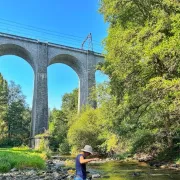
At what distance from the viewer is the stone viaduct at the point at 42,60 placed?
35.6 metres

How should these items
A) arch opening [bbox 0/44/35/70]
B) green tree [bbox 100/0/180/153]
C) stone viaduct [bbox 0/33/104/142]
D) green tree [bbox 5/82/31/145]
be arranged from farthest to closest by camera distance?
1. green tree [bbox 5/82/31/145]
2. arch opening [bbox 0/44/35/70]
3. stone viaduct [bbox 0/33/104/142]
4. green tree [bbox 100/0/180/153]

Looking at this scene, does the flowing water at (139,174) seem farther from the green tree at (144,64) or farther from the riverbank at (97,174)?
the green tree at (144,64)

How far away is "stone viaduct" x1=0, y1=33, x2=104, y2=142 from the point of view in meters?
35.6

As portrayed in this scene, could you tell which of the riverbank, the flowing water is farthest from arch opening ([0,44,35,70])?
the flowing water

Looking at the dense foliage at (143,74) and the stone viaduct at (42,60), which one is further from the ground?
the stone viaduct at (42,60)

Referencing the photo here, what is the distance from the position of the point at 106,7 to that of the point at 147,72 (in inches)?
187

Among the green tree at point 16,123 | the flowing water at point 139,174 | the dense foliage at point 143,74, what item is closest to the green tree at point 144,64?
the dense foliage at point 143,74

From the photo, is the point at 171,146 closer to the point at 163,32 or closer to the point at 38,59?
the point at 163,32

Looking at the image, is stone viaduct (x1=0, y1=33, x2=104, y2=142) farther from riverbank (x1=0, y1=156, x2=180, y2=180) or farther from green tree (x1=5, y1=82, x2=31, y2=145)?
riverbank (x1=0, y1=156, x2=180, y2=180)

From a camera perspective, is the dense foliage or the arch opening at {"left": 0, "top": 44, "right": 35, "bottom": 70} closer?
the dense foliage

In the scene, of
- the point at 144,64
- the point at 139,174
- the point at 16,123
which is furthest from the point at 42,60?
the point at 139,174

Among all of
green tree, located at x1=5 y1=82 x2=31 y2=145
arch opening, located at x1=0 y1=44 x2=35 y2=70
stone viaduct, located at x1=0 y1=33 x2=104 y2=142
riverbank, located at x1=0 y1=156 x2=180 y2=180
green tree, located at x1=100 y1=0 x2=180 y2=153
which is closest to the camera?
riverbank, located at x1=0 y1=156 x2=180 y2=180

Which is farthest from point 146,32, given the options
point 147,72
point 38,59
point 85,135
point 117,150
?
point 38,59

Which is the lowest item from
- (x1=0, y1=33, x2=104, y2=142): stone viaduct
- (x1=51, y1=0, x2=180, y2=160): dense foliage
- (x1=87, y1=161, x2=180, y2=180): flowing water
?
(x1=87, y1=161, x2=180, y2=180): flowing water
